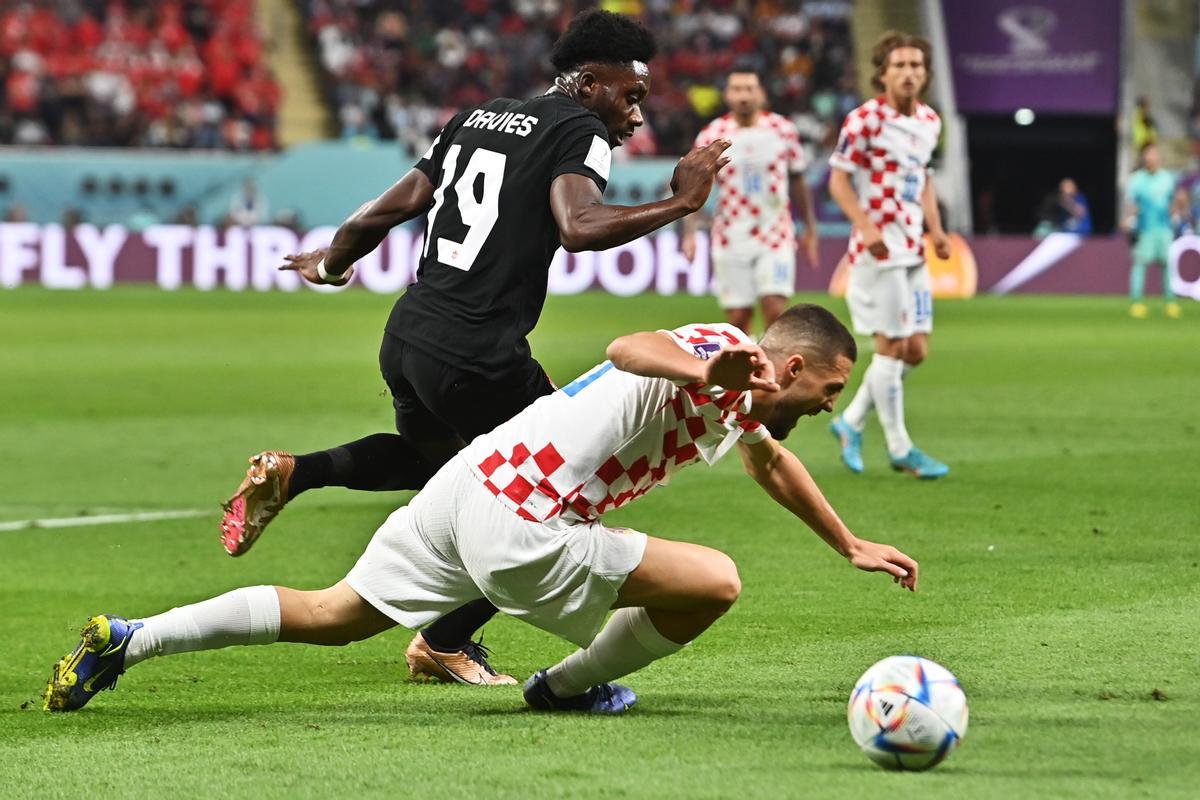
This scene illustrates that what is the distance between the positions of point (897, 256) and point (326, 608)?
20.8 ft

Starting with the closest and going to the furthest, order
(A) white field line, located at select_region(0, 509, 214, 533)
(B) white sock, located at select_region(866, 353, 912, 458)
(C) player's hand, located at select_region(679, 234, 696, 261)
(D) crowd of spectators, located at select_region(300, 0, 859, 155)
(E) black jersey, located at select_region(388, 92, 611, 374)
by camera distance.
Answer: (E) black jersey, located at select_region(388, 92, 611, 374) < (A) white field line, located at select_region(0, 509, 214, 533) < (B) white sock, located at select_region(866, 353, 912, 458) < (C) player's hand, located at select_region(679, 234, 696, 261) < (D) crowd of spectators, located at select_region(300, 0, 859, 155)

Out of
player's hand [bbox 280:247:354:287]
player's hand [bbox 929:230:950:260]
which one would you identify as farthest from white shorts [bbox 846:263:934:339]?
player's hand [bbox 280:247:354:287]

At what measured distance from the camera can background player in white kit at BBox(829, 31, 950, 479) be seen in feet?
35.2

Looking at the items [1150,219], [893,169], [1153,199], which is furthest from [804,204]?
[1150,219]

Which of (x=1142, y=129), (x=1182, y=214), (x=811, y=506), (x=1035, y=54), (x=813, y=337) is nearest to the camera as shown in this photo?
(x=813, y=337)

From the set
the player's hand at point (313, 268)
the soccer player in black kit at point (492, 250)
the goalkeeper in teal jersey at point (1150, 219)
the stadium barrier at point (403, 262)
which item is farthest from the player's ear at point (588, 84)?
the stadium barrier at point (403, 262)

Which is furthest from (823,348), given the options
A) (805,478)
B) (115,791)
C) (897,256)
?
(897,256)

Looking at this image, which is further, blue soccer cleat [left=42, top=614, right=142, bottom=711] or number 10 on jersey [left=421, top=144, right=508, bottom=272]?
number 10 on jersey [left=421, top=144, right=508, bottom=272]

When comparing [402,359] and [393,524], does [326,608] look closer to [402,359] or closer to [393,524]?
[393,524]

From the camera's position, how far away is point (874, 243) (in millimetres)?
10594

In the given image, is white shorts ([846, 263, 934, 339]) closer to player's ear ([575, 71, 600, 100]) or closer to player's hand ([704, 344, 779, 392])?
player's ear ([575, 71, 600, 100])

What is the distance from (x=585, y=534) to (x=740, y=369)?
749 millimetres

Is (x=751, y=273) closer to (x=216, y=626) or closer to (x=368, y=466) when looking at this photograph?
(x=368, y=466)

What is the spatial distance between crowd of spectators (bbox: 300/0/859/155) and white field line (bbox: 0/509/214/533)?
80.0 ft
